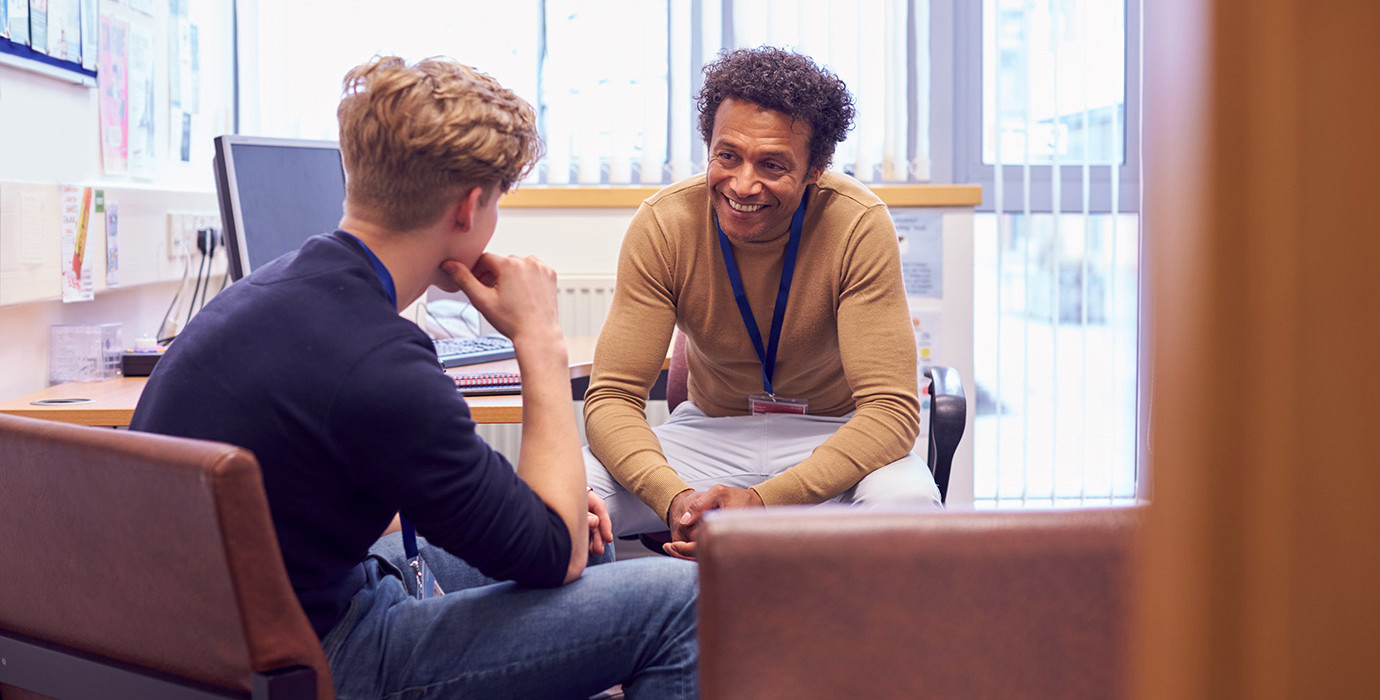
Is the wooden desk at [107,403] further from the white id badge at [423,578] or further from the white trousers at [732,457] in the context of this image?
the white id badge at [423,578]

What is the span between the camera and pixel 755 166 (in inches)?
68.7

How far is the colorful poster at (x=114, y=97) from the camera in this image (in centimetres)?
220

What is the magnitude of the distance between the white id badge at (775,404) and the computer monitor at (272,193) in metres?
0.88

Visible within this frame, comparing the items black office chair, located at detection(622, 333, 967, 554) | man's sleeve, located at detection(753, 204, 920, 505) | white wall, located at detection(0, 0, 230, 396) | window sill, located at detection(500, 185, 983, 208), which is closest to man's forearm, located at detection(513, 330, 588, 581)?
man's sleeve, located at detection(753, 204, 920, 505)

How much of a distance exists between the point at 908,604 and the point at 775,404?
4.01 feet

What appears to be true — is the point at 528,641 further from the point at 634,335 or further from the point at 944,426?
the point at 944,426

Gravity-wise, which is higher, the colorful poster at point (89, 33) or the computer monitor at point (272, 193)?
the colorful poster at point (89, 33)

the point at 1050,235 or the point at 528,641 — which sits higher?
the point at 1050,235

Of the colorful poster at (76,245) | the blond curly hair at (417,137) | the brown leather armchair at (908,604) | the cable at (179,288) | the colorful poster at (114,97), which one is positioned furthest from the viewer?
the cable at (179,288)

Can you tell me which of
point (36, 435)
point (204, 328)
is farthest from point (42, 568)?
point (204, 328)

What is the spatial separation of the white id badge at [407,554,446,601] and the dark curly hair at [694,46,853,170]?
3.01ft

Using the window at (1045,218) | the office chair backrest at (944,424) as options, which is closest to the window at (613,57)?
the window at (1045,218)

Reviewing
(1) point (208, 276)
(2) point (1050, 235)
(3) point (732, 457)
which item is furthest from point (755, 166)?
(2) point (1050, 235)

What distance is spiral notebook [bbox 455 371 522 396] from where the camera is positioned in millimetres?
1840
